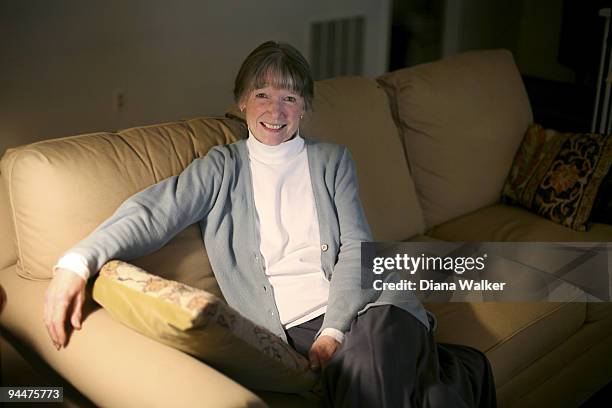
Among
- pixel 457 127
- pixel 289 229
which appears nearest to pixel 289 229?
pixel 289 229

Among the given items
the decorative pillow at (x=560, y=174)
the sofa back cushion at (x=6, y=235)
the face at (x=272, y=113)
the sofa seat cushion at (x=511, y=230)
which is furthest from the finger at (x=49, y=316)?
the decorative pillow at (x=560, y=174)

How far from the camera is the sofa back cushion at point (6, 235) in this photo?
64.7 inches

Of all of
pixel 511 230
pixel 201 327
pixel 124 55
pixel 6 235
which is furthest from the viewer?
pixel 124 55

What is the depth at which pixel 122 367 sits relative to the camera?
134 cm

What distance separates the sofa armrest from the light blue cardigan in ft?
0.60

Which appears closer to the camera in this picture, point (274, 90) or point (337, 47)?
point (274, 90)

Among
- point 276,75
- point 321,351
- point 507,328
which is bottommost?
point 507,328

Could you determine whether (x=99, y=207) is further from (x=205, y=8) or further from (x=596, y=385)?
(x=205, y=8)

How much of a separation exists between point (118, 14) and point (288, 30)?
97cm

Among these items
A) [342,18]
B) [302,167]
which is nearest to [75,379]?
[302,167]

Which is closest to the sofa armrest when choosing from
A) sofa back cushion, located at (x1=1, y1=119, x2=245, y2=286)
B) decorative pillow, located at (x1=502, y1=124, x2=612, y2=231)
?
sofa back cushion, located at (x1=1, y1=119, x2=245, y2=286)

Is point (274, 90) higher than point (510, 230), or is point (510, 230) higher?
point (274, 90)

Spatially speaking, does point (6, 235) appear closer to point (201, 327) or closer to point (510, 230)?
point (201, 327)

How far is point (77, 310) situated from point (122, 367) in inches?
5.5
